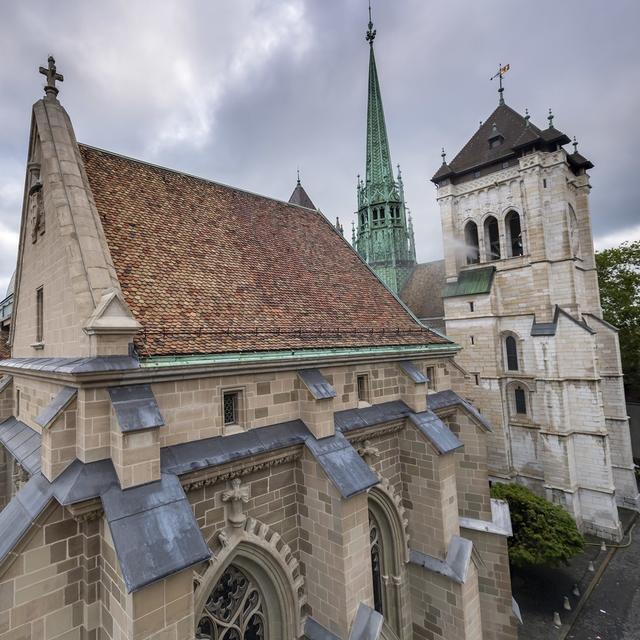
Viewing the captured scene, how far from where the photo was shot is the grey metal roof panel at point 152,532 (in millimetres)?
5215

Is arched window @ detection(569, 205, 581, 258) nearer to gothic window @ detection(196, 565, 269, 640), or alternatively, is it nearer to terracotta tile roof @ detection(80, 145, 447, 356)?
terracotta tile roof @ detection(80, 145, 447, 356)

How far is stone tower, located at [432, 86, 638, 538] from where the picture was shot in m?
22.9

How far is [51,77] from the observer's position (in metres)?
8.98

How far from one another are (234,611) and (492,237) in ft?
93.8

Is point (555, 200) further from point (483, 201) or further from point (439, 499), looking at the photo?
point (439, 499)

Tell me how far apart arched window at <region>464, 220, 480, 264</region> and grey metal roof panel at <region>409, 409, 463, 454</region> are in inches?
792

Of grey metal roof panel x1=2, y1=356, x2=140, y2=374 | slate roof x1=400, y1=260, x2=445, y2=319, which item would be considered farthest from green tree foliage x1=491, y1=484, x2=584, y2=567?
grey metal roof panel x1=2, y1=356, x2=140, y2=374

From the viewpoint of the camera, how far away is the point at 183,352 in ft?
23.5

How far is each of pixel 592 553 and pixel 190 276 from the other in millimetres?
25791

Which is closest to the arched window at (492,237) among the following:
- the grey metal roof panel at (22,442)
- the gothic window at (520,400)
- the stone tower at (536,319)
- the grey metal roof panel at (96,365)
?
the stone tower at (536,319)

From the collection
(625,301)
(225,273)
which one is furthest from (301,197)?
(625,301)

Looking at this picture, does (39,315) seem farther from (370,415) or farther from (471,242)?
(471,242)

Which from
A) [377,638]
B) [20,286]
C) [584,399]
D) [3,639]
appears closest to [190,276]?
[20,286]

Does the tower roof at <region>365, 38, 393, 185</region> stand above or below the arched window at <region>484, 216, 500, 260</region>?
above
